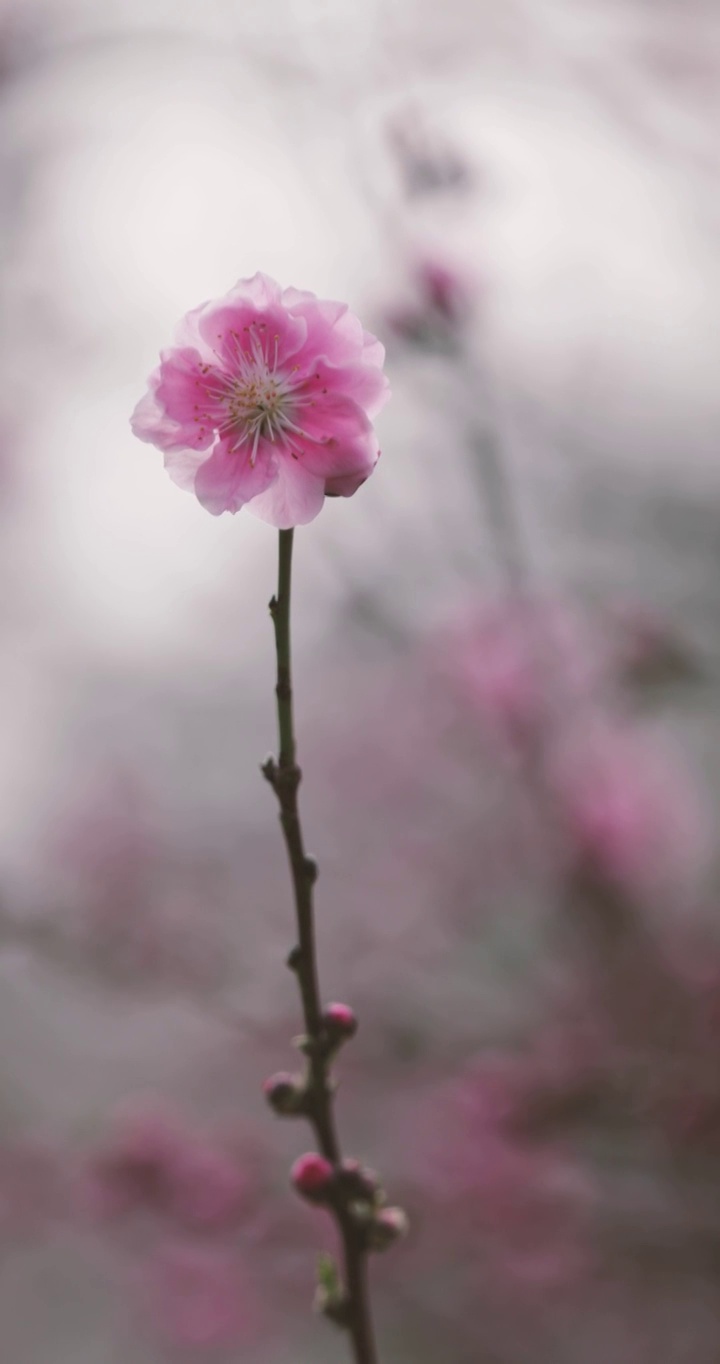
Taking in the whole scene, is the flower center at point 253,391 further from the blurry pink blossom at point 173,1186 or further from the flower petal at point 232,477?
the blurry pink blossom at point 173,1186

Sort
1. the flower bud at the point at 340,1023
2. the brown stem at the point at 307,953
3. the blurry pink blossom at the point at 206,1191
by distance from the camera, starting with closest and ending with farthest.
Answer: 1. the brown stem at the point at 307,953
2. the flower bud at the point at 340,1023
3. the blurry pink blossom at the point at 206,1191

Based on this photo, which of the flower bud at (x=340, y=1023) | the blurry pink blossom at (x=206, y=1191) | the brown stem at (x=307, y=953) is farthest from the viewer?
the blurry pink blossom at (x=206, y=1191)

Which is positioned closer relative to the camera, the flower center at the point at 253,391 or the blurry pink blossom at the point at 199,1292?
the flower center at the point at 253,391

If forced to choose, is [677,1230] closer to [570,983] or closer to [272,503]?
[570,983]

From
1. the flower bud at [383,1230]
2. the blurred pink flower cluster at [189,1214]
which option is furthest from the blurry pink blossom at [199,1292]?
the flower bud at [383,1230]

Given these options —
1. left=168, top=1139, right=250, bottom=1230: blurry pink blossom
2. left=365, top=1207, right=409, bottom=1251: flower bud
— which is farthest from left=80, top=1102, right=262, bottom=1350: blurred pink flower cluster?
left=365, top=1207, right=409, bottom=1251: flower bud

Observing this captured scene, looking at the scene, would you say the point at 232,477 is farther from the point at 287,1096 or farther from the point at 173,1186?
the point at 173,1186
